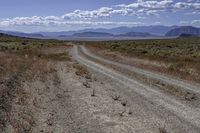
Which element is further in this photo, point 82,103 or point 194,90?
point 194,90

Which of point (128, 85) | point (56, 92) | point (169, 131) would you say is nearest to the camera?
point (169, 131)

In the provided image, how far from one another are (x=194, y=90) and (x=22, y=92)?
8321 mm

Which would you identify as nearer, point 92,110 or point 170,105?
point 92,110

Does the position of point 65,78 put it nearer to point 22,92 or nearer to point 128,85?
point 128,85

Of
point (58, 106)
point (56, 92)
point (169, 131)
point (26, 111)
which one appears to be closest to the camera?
point (169, 131)

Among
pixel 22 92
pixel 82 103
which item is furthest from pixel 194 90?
pixel 22 92

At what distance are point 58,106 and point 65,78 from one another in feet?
33.0

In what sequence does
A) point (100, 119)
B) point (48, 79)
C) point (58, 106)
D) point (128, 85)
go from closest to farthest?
point (100, 119), point (58, 106), point (128, 85), point (48, 79)

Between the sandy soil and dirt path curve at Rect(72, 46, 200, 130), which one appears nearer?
the sandy soil

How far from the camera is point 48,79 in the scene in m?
22.9

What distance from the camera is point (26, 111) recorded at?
41.7ft

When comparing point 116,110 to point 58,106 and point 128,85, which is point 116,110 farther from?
point 128,85

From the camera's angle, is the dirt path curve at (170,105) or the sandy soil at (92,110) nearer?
the sandy soil at (92,110)

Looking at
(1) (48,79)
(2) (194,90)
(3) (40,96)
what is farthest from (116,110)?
(1) (48,79)
